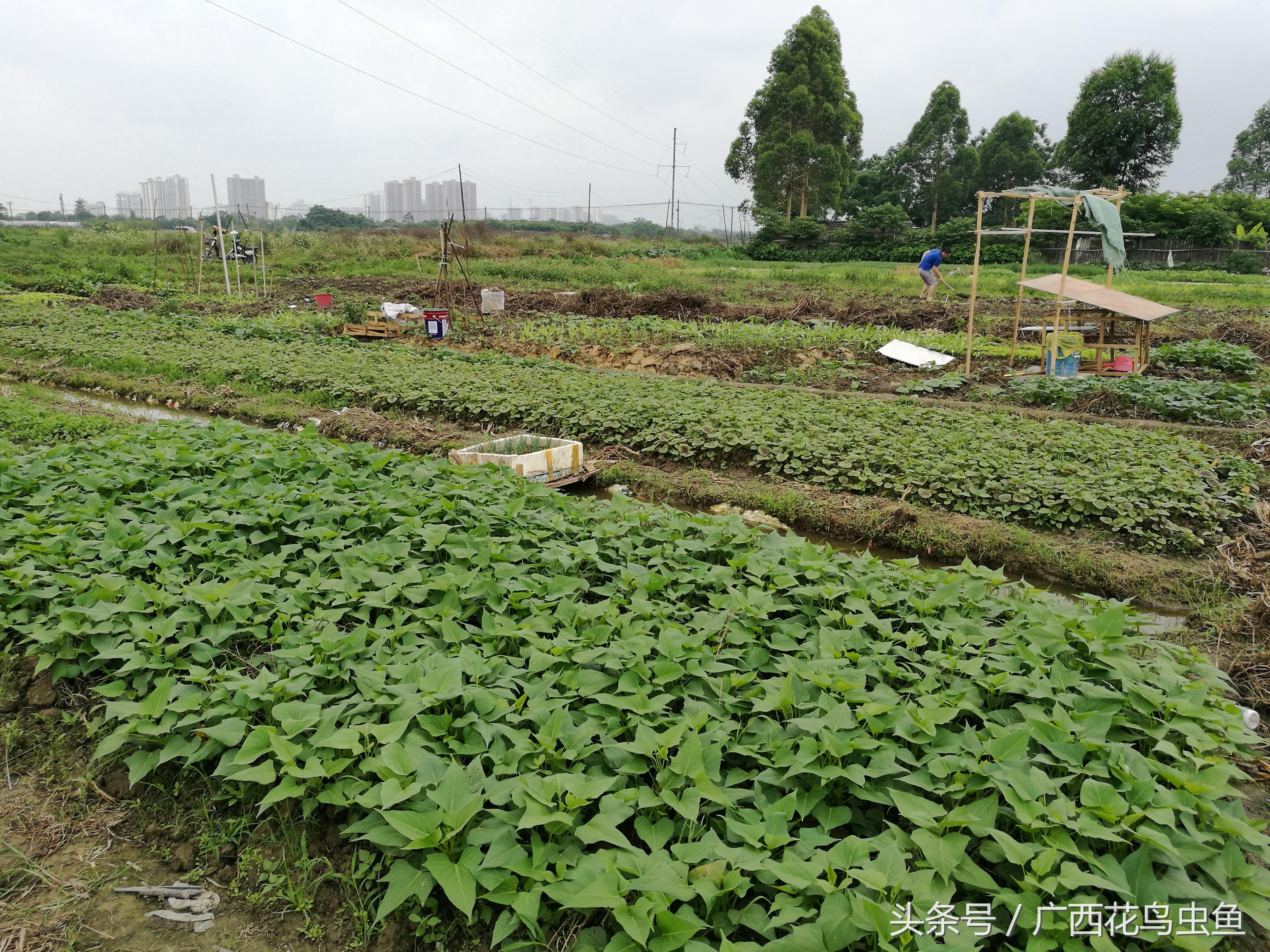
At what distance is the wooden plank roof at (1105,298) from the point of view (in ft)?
35.1

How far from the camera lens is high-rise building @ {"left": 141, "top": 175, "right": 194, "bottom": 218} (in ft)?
161

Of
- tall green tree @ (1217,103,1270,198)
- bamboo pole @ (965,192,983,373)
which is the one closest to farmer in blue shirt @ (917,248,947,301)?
bamboo pole @ (965,192,983,373)

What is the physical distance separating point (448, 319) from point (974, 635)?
13.4 m

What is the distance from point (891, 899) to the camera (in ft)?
6.99

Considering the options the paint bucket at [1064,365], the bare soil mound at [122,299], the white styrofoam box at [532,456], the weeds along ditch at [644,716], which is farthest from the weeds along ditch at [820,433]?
the bare soil mound at [122,299]

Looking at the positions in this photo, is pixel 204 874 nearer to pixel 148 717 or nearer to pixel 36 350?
pixel 148 717

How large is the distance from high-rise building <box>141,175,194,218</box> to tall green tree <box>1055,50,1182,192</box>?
5001 cm

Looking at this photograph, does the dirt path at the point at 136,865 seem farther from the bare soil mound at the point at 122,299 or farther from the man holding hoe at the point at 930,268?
the bare soil mound at the point at 122,299

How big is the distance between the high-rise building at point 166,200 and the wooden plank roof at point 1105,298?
44383mm

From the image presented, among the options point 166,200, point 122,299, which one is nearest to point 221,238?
point 122,299

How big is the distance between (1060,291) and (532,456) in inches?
311

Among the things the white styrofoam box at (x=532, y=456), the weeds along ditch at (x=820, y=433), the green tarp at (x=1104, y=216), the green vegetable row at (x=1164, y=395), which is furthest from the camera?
the green tarp at (x=1104, y=216)

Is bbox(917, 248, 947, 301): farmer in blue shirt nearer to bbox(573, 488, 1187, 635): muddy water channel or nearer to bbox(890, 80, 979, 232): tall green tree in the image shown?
bbox(573, 488, 1187, 635): muddy water channel

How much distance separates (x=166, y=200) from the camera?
69.8m
